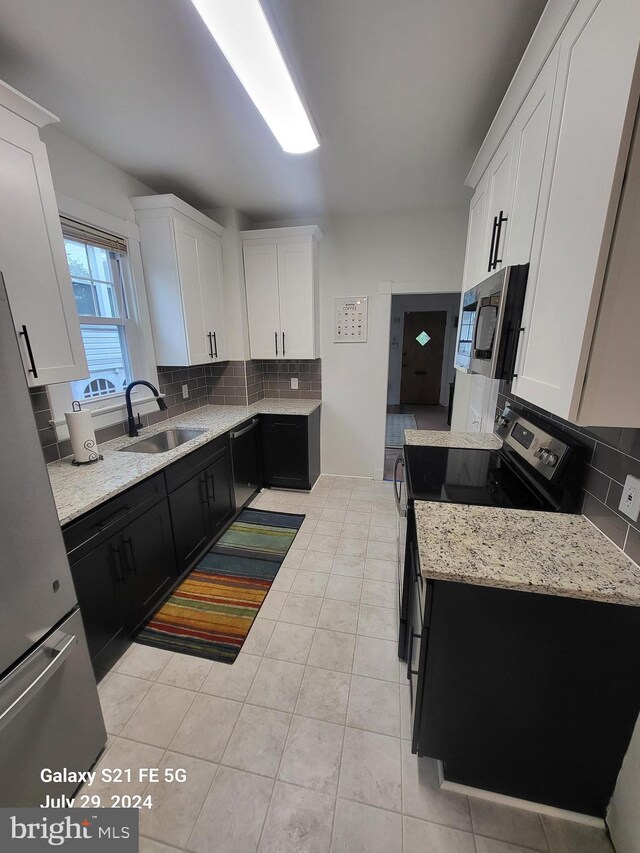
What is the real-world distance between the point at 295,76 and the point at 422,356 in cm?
671

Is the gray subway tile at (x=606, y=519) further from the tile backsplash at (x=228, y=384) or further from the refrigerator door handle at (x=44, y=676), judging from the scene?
the tile backsplash at (x=228, y=384)

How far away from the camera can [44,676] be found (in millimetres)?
962

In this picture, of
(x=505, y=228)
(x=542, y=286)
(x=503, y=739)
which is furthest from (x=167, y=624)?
(x=505, y=228)

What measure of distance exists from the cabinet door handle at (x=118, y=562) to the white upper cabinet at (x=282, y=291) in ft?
7.29

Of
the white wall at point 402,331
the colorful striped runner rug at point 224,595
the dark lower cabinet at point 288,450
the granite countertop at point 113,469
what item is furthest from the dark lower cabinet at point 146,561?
the white wall at point 402,331

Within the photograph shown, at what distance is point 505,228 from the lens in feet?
4.71

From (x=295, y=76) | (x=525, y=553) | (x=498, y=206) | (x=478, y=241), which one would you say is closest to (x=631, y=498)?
(x=525, y=553)

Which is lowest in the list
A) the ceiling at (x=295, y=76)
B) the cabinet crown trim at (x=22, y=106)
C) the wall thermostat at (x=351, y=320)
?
the wall thermostat at (x=351, y=320)

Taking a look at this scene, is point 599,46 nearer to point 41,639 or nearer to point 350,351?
point 41,639

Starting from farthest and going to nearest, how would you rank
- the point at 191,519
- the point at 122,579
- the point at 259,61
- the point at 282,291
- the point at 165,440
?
the point at 282,291
the point at 165,440
the point at 191,519
the point at 122,579
the point at 259,61

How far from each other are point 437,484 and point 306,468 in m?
1.97

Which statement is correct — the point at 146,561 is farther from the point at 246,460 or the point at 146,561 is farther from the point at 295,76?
the point at 295,76

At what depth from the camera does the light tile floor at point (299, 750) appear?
1.07 meters

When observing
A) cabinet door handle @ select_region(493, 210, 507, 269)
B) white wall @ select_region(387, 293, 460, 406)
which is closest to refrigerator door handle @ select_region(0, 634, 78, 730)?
cabinet door handle @ select_region(493, 210, 507, 269)
